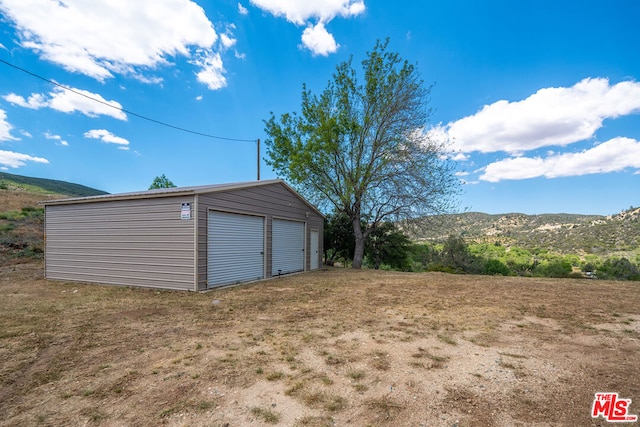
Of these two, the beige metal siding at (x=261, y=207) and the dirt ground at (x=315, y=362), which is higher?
the beige metal siding at (x=261, y=207)

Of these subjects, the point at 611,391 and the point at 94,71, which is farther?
the point at 94,71

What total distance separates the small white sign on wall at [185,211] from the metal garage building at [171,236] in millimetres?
26

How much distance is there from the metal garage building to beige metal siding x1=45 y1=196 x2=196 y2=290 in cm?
3

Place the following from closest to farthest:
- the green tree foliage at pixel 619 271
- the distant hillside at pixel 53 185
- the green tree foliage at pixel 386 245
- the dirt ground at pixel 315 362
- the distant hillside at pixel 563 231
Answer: the dirt ground at pixel 315 362 < the green tree foliage at pixel 386 245 < the green tree foliage at pixel 619 271 < the distant hillside at pixel 563 231 < the distant hillside at pixel 53 185

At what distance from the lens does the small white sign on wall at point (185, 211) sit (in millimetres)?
7648

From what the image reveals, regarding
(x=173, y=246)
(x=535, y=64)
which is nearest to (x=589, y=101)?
(x=535, y=64)

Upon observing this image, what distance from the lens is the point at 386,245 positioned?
57.3 feet

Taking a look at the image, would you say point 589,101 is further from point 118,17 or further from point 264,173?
point 118,17

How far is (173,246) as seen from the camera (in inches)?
309

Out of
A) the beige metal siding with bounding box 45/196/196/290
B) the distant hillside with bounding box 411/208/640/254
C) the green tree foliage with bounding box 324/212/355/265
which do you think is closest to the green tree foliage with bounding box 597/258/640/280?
the distant hillside with bounding box 411/208/640/254

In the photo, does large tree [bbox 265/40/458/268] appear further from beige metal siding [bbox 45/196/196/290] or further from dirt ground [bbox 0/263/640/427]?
dirt ground [bbox 0/263/640/427]

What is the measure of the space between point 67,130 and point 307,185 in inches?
550

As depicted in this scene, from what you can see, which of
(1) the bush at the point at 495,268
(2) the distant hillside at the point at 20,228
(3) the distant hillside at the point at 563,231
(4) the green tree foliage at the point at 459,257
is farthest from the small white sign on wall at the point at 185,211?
(1) the bush at the point at 495,268

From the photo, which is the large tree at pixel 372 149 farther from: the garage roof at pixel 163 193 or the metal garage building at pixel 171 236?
the garage roof at pixel 163 193
